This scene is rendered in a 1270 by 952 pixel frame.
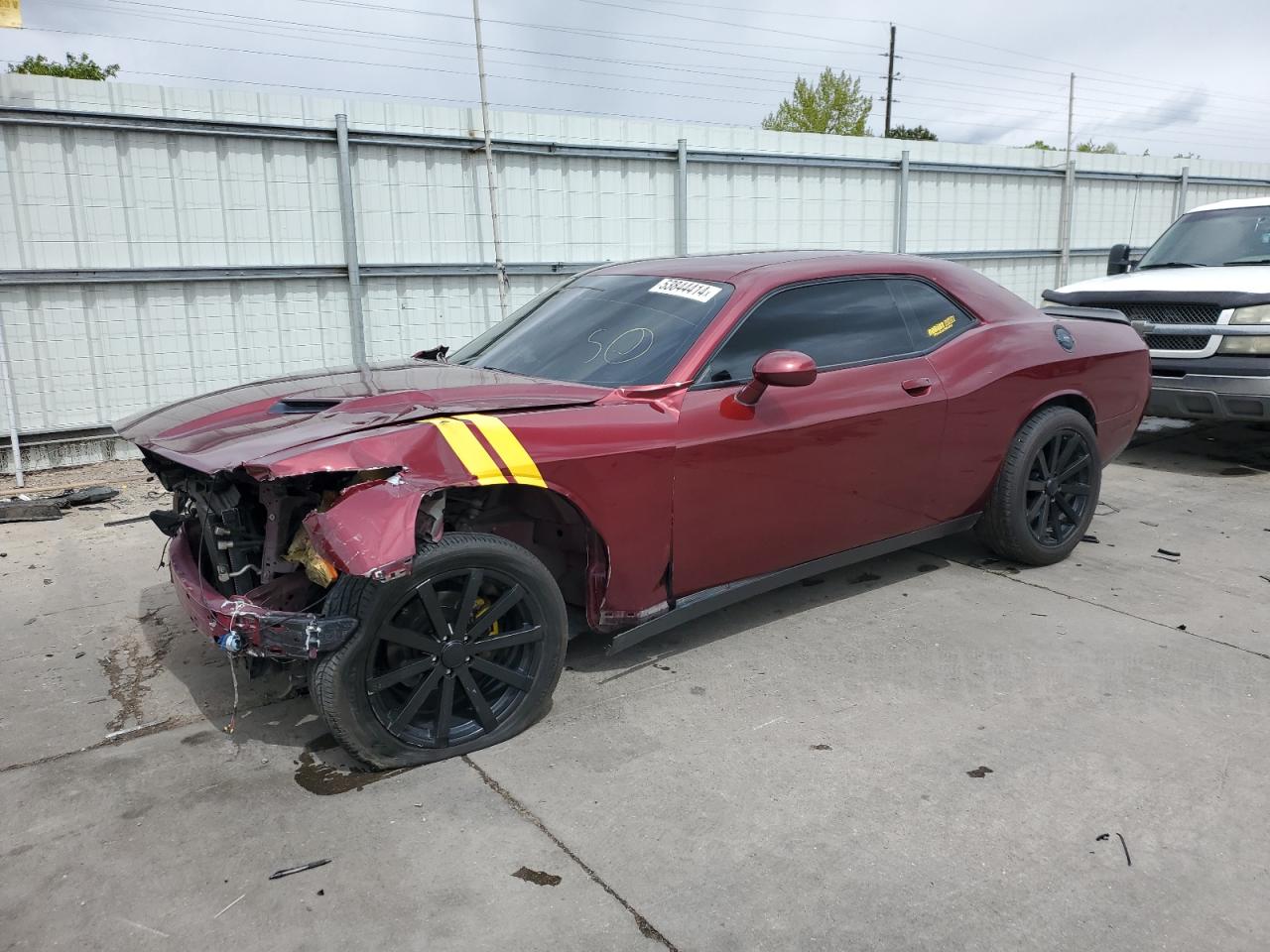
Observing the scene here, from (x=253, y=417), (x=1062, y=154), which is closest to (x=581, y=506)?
(x=253, y=417)

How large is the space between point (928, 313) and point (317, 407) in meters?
2.81

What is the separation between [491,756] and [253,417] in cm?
146

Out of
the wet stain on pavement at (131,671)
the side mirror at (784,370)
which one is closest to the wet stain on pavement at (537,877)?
the wet stain on pavement at (131,671)

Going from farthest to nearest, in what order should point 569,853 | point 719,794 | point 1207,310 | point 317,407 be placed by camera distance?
point 1207,310 → point 317,407 → point 719,794 → point 569,853

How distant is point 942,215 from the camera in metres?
12.4

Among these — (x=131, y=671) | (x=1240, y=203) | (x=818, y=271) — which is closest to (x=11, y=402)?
(x=131, y=671)

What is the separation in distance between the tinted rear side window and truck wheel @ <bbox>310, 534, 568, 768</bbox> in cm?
227

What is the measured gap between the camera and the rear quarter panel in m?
4.46

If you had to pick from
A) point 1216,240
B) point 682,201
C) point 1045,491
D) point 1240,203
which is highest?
point 682,201

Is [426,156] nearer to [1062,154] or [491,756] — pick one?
[491,756]

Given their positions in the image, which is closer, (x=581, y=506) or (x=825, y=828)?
(x=825, y=828)

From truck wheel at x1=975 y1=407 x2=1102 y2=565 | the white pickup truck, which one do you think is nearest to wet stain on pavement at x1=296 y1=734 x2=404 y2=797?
A: truck wheel at x1=975 y1=407 x2=1102 y2=565

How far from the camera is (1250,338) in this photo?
6898 mm

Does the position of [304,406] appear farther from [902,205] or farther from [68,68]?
[68,68]
